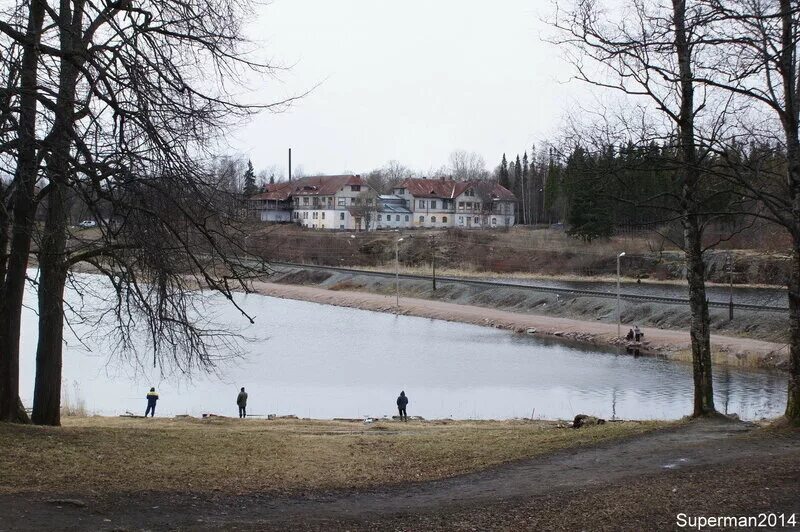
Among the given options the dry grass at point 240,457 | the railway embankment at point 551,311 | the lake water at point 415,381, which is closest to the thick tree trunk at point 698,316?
the dry grass at point 240,457

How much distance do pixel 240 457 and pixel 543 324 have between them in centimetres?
4756

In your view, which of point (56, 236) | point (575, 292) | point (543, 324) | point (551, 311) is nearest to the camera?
point (56, 236)

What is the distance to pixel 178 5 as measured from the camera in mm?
11922

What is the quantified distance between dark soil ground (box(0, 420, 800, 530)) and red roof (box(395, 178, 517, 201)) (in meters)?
129

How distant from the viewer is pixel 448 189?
14200cm

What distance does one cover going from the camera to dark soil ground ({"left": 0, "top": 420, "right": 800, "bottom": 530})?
26.4 feet

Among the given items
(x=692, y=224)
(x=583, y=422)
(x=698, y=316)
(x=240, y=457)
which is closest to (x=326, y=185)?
(x=583, y=422)

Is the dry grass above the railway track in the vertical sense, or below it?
below

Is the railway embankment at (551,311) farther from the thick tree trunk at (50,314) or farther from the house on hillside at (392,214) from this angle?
the house on hillside at (392,214)

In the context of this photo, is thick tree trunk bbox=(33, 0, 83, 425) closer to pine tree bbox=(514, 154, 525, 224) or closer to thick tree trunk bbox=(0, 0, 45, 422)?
thick tree trunk bbox=(0, 0, 45, 422)

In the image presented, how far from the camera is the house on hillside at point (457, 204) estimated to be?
13912cm

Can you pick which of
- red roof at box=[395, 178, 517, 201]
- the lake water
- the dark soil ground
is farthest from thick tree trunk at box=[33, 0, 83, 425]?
red roof at box=[395, 178, 517, 201]

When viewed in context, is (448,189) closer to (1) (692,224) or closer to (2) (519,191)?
(2) (519,191)

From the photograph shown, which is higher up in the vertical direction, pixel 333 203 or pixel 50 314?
pixel 333 203
